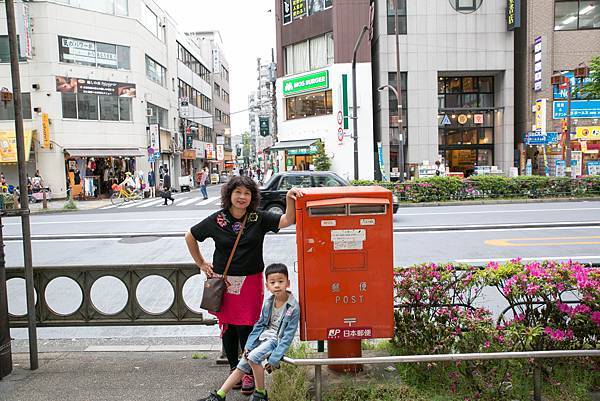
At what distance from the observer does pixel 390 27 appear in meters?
32.2

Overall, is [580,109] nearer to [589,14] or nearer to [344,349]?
[589,14]

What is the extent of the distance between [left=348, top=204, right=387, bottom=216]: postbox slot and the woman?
504mm

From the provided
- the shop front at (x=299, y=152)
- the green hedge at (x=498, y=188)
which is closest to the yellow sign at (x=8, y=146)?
the shop front at (x=299, y=152)

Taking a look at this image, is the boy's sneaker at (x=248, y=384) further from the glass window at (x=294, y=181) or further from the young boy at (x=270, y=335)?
the glass window at (x=294, y=181)

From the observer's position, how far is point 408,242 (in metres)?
11.9

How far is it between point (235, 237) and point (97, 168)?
3326 centimetres

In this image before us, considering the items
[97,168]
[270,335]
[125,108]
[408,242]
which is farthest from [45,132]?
[270,335]

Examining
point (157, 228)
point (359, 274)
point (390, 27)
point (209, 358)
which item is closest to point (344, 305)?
point (359, 274)

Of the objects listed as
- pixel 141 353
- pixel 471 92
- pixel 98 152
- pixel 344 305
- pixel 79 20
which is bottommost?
pixel 141 353

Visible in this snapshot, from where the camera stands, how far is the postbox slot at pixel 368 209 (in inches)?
146

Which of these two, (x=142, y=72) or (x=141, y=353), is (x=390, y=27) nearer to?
(x=142, y=72)

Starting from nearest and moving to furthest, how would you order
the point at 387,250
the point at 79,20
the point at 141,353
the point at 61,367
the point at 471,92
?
the point at 387,250
the point at 61,367
the point at 141,353
the point at 79,20
the point at 471,92

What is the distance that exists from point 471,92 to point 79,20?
2676cm

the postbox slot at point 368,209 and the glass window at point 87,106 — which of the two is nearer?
the postbox slot at point 368,209
